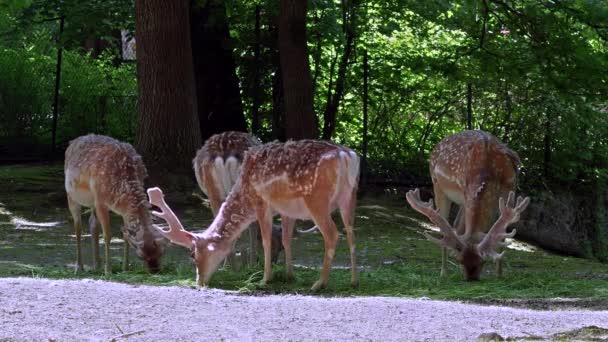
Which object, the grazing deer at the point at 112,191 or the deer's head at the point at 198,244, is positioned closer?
the deer's head at the point at 198,244

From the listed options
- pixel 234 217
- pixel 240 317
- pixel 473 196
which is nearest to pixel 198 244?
pixel 234 217

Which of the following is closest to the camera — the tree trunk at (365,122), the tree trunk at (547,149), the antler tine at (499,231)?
the antler tine at (499,231)

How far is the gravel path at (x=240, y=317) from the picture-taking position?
6.53 metres

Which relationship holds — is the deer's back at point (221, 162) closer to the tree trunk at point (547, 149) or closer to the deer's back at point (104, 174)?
the deer's back at point (104, 174)

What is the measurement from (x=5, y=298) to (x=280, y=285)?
107 inches

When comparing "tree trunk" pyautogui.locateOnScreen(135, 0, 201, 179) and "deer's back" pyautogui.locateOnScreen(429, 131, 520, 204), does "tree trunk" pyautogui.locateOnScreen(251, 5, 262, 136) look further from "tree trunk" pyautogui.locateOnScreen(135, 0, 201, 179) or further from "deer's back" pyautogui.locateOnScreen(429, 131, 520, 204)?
"deer's back" pyautogui.locateOnScreen(429, 131, 520, 204)

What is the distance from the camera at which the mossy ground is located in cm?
942

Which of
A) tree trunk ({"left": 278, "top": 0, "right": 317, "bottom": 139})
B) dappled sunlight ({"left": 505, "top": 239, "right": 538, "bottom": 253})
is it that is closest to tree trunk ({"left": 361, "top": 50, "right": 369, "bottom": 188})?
tree trunk ({"left": 278, "top": 0, "right": 317, "bottom": 139})

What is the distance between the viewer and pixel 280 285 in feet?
31.2

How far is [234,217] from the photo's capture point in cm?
952

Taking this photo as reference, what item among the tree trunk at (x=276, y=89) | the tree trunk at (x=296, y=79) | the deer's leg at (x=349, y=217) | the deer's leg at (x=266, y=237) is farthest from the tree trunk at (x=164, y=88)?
the deer's leg at (x=349, y=217)

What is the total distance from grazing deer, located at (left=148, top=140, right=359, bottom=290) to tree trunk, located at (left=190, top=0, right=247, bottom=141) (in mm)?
8768

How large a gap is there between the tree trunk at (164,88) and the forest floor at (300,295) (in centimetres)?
81

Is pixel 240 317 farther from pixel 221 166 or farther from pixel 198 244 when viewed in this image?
pixel 221 166
